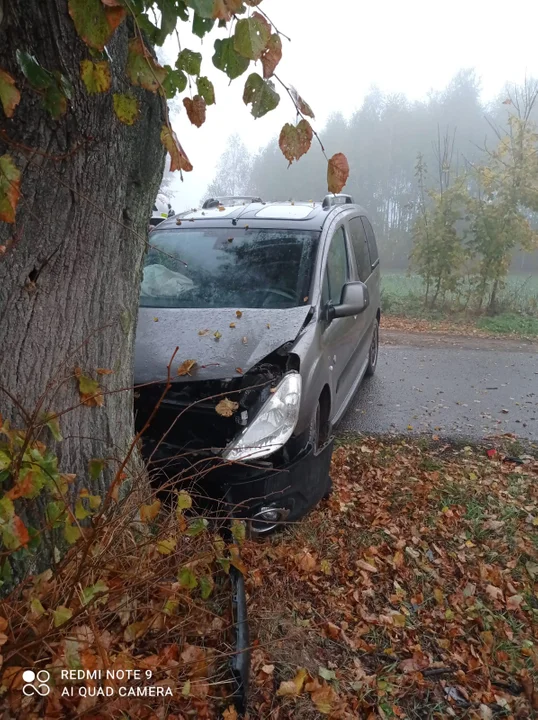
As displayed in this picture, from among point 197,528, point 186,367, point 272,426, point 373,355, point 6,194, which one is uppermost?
point 6,194

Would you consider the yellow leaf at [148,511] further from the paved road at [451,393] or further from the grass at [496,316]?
the grass at [496,316]

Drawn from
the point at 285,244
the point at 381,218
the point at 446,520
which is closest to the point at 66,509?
the point at 446,520

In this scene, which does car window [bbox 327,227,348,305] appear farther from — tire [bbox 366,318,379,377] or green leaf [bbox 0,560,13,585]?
green leaf [bbox 0,560,13,585]

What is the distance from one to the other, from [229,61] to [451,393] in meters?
5.32

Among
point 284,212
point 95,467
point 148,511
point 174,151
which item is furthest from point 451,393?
point 174,151

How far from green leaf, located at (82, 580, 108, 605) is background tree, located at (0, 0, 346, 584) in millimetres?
249

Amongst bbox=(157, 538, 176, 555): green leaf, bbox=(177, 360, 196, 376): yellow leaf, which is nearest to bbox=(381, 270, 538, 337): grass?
bbox=(177, 360, 196, 376): yellow leaf

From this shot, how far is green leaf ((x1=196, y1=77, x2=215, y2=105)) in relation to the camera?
2.11 m

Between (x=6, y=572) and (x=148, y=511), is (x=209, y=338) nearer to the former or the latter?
(x=148, y=511)

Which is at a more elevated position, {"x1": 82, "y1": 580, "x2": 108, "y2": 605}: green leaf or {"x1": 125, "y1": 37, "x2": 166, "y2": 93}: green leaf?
{"x1": 125, "y1": 37, "x2": 166, "y2": 93}: green leaf

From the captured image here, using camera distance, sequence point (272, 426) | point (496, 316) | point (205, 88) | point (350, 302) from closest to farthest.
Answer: point (205, 88), point (272, 426), point (350, 302), point (496, 316)

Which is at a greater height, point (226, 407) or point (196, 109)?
point (196, 109)

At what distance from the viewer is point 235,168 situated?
183 feet

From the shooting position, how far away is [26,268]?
204 cm
